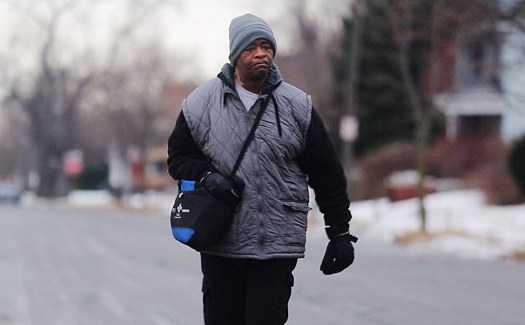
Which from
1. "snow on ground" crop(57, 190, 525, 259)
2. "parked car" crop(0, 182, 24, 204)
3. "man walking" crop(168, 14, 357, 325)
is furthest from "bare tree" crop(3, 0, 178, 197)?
"man walking" crop(168, 14, 357, 325)

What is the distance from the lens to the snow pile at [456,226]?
63.7ft

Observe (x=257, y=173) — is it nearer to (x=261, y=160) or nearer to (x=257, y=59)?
(x=261, y=160)

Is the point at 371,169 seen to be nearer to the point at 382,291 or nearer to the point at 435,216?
the point at 435,216

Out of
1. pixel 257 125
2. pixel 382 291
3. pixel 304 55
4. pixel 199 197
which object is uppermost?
pixel 304 55

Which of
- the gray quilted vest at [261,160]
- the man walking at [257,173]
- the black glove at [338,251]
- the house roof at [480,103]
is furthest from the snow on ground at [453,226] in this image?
the house roof at [480,103]

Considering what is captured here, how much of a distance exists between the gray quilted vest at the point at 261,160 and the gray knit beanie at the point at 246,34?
0.42ft

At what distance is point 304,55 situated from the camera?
200 ft

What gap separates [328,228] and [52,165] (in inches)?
2842

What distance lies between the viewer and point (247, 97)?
16.0ft

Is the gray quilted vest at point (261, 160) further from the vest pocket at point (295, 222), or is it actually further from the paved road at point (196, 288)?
the paved road at point (196, 288)

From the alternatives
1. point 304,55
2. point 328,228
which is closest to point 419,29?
point 328,228

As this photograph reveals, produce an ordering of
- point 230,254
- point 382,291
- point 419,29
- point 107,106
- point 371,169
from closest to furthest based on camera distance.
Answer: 1. point 230,254
2. point 382,291
3. point 419,29
4. point 371,169
5. point 107,106

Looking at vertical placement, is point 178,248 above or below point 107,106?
below

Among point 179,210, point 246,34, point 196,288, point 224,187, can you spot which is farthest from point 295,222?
point 196,288
